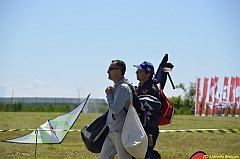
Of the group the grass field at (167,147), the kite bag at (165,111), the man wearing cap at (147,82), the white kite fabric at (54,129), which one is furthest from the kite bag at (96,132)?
the white kite fabric at (54,129)

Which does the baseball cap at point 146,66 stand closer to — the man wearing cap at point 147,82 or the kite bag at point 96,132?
the man wearing cap at point 147,82

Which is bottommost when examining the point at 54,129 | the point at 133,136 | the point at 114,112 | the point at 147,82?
the point at 54,129

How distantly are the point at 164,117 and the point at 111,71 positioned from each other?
1041 mm

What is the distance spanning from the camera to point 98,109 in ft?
191

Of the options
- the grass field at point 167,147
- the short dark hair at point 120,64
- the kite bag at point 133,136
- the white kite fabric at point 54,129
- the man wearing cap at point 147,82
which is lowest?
the grass field at point 167,147

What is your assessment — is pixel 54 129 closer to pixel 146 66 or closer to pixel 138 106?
pixel 146 66

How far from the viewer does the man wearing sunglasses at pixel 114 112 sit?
19.0ft

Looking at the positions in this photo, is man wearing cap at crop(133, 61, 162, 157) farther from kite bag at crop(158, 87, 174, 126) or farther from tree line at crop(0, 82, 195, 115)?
tree line at crop(0, 82, 195, 115)

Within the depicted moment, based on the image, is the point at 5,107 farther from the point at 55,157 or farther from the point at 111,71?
the point at 111,71

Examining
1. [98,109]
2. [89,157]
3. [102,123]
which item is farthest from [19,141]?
[98,109]

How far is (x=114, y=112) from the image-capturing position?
5.73 meters

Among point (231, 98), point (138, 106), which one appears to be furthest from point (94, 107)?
point (138, 106)

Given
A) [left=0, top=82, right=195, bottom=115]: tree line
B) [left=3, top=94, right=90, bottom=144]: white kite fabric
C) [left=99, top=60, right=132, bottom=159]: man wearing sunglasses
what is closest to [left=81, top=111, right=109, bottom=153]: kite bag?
[left=99, top=60, right=132, bottom=159]: man wearing sunglasses

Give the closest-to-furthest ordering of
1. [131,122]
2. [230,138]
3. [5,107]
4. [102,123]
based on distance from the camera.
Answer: [131,122], [102,123], [230,138], [5,107]
